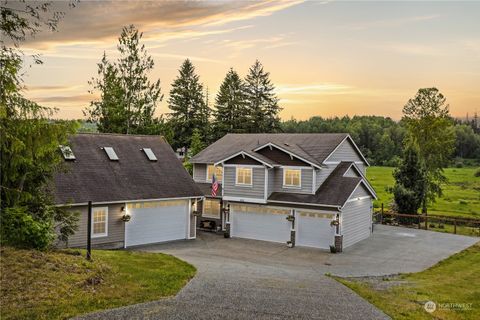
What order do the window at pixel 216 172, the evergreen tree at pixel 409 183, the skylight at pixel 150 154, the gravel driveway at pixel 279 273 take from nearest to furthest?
the gravel driveway at pixel 279 273 < the skylight at pixel 150 154 < the window at pixel 216 172 < the evergreen tree at pixel 409 183

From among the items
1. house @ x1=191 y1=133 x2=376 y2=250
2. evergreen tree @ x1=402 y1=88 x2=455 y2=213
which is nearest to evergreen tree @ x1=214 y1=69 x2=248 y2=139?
evergreen tree @ x1=402 y1=88 x2=455 y2=213

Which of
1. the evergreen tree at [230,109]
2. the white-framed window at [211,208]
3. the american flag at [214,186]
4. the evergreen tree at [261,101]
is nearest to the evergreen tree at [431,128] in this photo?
the white-framed window at [211,208]

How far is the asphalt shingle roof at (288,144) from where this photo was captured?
85.7ft

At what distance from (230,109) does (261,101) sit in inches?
199

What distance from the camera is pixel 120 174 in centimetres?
2344

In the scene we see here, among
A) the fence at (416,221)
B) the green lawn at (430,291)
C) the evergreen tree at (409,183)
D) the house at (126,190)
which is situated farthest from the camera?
the evergreen tree at (409,183)

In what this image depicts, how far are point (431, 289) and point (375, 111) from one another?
44.8m

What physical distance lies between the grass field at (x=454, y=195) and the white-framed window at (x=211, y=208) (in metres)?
19.3

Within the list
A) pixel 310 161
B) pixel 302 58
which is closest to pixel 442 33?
pixel 302 58

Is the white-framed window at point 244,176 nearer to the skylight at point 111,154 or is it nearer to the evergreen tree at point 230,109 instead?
the skylight at point 111,154

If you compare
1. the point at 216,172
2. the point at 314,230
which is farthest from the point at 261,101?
the point at 314,230

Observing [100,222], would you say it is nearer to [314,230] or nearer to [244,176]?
[244,176]

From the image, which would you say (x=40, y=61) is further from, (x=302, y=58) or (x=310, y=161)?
(x=302, y=58)

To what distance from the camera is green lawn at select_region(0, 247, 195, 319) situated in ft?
29.8
